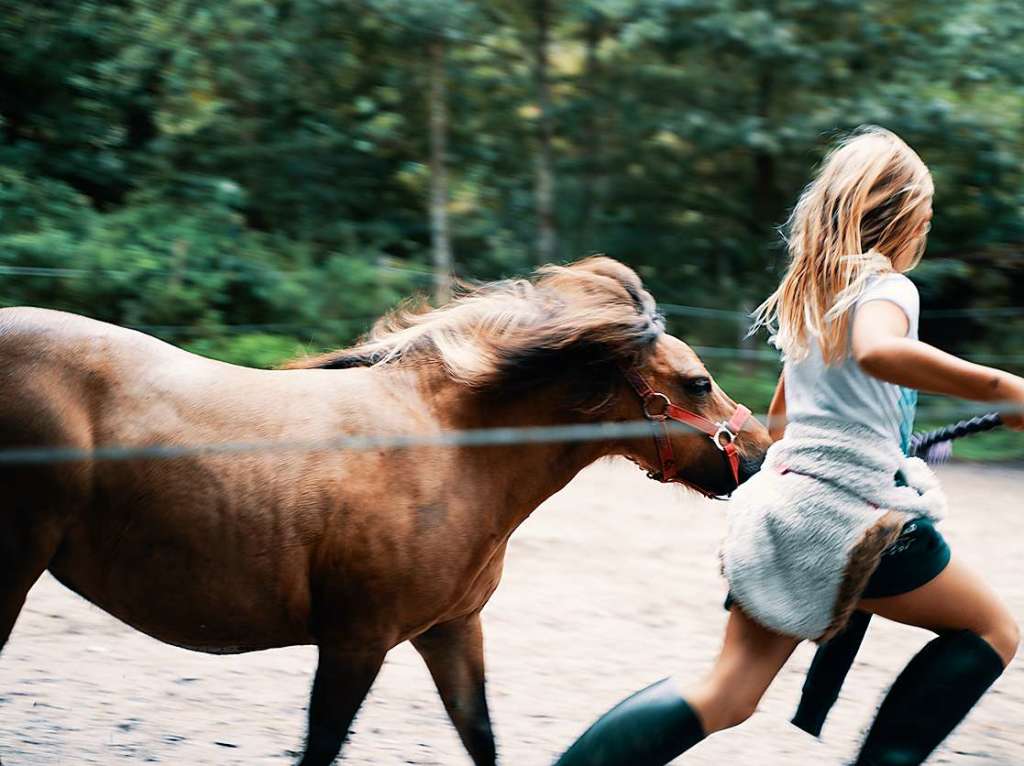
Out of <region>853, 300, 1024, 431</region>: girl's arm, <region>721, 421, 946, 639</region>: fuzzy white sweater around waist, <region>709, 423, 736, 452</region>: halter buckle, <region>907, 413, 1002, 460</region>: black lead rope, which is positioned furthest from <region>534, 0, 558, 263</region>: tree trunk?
<region>853, 300, 1024, 431</region>: girl's arm

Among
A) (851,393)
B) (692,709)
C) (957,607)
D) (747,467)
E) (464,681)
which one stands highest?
(851,393)

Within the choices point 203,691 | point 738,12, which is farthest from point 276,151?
point 203,691

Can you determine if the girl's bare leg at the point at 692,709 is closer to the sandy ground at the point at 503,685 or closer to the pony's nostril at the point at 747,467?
the pony's nostril at the point at 747,467

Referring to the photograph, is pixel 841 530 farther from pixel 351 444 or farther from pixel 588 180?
pixel 588 180

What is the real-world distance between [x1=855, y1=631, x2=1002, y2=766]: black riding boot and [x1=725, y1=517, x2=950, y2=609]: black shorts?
17cm

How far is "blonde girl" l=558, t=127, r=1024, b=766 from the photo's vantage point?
2.32 metres

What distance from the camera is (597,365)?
293cm

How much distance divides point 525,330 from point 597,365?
0.20 metres

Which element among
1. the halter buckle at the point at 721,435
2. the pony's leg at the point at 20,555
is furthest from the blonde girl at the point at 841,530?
the pony's leg at the point at 20,555

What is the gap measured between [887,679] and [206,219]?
8569 millimetres

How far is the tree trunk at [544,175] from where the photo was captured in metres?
12.8

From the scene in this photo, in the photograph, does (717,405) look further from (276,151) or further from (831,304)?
(276,151)

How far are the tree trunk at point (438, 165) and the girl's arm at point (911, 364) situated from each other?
33.6 feet

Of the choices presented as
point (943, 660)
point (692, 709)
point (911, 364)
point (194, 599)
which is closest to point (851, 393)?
point (911, 364)
